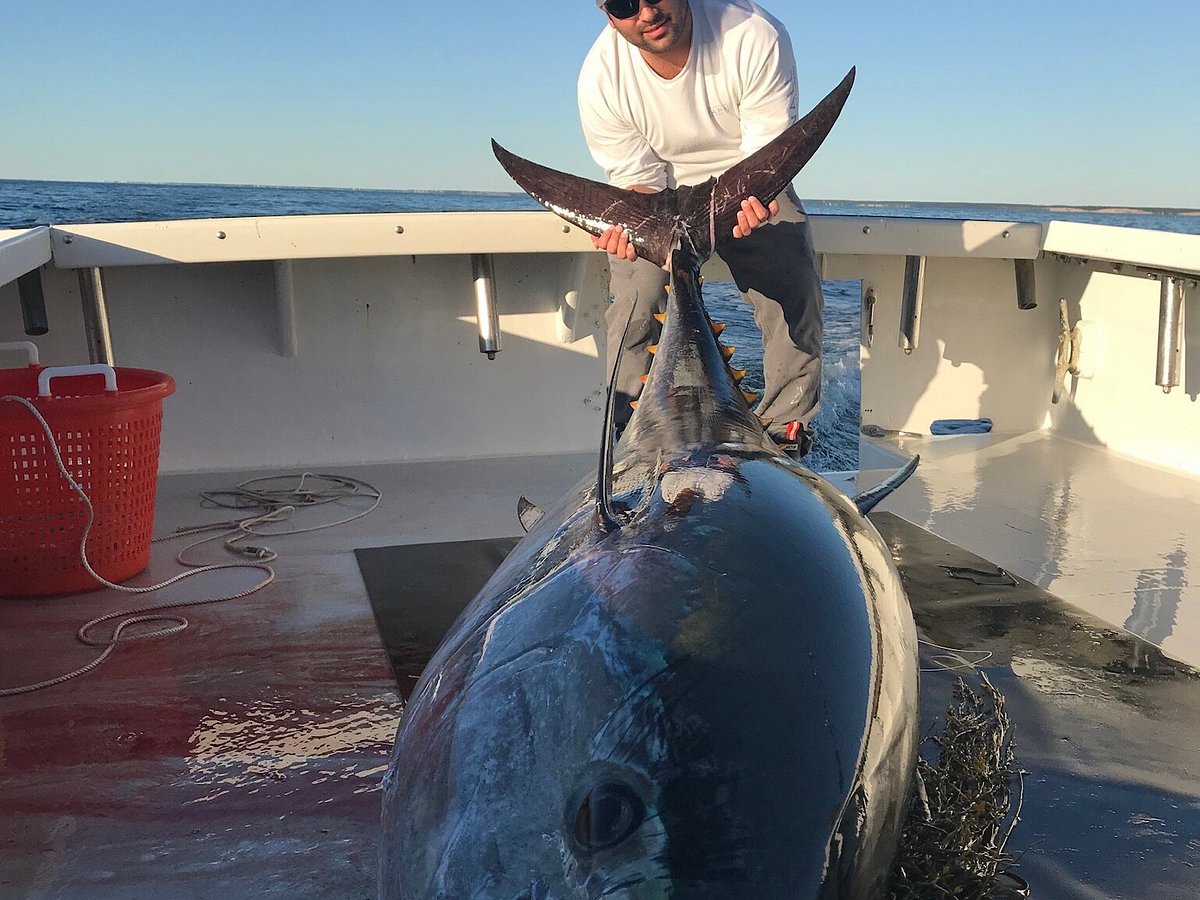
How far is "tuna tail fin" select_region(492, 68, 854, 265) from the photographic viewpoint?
3.09 m

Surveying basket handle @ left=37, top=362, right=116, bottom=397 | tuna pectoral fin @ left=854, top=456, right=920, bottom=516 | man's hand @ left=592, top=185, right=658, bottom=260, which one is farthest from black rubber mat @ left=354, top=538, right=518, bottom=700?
tuna pectoral fin @ left=854, top=456, right=920, bottom=516

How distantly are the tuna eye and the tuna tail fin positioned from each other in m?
2.39

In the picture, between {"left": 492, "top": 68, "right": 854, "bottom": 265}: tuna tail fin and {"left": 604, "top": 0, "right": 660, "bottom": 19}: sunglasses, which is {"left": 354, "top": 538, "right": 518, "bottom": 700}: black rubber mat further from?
{"left": 604, "top": 0, "right": 660, "bottom": 19}: sunglasses

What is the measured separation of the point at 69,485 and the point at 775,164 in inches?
92.7

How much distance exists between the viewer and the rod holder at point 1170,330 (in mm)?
4820

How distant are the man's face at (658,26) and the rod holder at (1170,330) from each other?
9.43 ft

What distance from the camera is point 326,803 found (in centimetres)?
199

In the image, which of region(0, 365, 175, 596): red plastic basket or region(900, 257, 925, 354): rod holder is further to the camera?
region(900, 257, 925, 354): rod holder

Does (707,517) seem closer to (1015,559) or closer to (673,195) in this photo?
(673,195)

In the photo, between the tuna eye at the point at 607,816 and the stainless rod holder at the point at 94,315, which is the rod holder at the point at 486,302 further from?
the tuna eye at the point at 607,816

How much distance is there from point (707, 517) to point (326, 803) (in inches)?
43.8

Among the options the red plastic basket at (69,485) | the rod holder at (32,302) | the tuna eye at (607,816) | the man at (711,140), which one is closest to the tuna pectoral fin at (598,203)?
the man at (711,140)

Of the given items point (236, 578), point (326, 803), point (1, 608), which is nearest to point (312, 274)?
point (236, 578)

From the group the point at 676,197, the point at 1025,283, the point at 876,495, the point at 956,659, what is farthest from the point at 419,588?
the point at 1025,283
